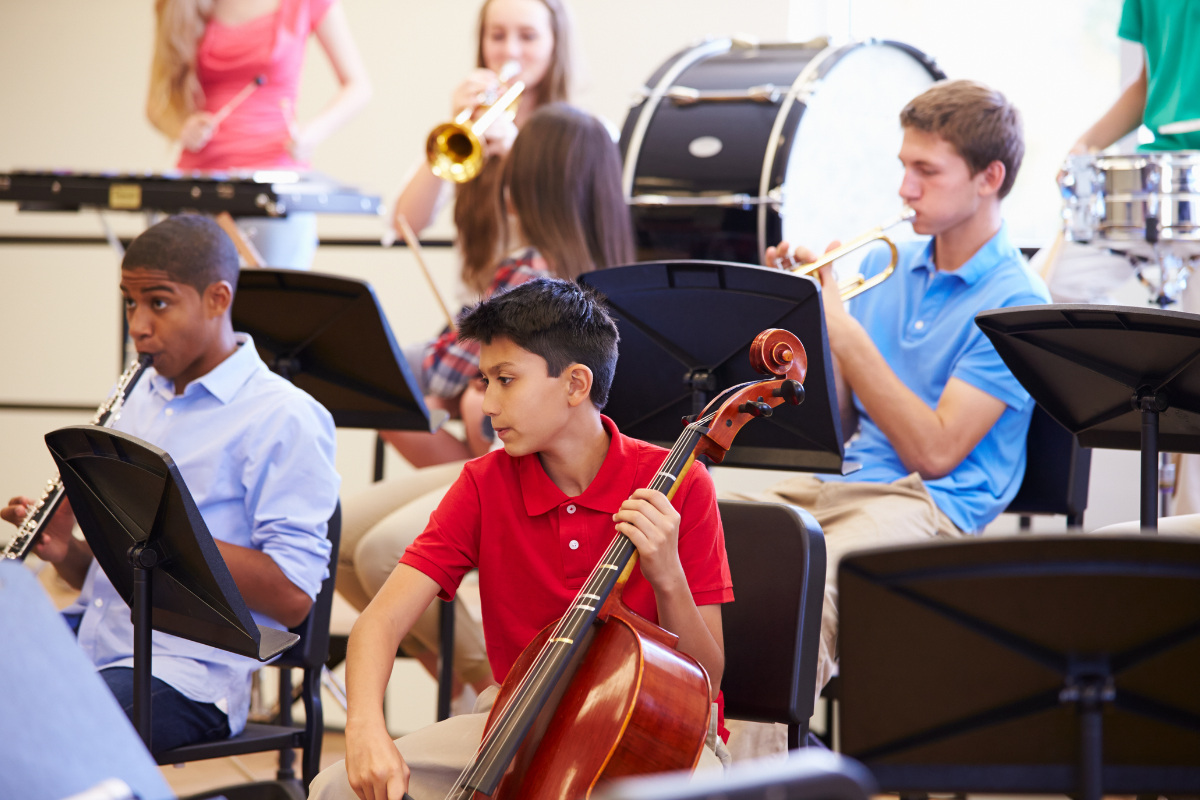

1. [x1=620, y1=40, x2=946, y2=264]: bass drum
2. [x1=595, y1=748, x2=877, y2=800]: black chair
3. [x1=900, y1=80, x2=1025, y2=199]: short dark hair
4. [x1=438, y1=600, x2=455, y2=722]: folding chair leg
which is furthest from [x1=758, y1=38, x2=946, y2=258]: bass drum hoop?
[x1=595, y1=748, x2=877, y2=800]: black chair

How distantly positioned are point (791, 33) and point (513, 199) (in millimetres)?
1847

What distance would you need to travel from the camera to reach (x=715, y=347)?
214 cm

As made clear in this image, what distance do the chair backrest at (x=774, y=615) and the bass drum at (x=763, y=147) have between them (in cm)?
147

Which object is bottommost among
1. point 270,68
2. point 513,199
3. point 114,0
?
point 513,199

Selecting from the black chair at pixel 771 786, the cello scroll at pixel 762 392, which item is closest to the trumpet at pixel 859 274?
the cello scroll at pixel 762 392

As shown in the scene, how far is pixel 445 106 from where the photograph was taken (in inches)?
194

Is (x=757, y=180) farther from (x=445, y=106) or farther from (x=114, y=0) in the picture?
(x=114, y=0)

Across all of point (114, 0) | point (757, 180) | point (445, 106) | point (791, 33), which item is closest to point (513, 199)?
point (757, 180)

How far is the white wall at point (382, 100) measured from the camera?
4043mm

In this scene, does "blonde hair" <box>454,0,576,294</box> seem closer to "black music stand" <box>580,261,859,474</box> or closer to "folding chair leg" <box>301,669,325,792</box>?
"black music stand" <box>580,261,859,474</box>

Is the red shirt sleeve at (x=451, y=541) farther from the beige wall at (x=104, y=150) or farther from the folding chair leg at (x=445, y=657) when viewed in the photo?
the beige wall at (x=104, y=150)

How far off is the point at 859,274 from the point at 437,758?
1526 millimetres

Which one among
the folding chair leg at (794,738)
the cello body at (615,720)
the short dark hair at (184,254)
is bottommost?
the folding chair leg at (794,738)

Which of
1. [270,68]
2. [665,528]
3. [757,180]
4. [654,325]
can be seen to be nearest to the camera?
[665,528]
